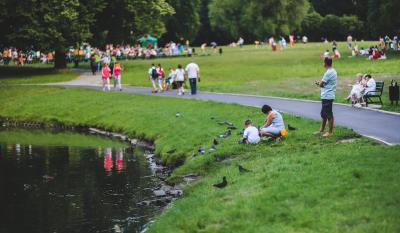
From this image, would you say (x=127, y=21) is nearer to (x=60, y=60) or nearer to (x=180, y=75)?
(x=60, y=60)

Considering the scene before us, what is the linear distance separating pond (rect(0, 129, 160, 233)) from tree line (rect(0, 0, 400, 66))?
67.4 feet

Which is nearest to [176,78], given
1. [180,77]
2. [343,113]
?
[180,77]

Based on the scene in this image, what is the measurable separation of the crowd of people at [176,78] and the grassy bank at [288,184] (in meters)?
10.4

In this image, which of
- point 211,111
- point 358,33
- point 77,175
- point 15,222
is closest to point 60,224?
point 15,222

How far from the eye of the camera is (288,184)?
51.2 ft

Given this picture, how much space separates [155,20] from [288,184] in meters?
48.0

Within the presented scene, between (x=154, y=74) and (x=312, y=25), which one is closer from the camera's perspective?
(x=154, y=74)

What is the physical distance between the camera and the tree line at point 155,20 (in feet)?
172

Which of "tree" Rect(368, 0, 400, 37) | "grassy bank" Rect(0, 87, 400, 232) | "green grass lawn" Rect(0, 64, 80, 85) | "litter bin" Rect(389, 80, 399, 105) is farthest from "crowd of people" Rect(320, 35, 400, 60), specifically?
"grassy bank" Rect(0, 87, 400, 232)

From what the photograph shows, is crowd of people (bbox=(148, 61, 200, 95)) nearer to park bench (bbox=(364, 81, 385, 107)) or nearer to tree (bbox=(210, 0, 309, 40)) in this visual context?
park bench (bbox=(364, 81, 385, 107))

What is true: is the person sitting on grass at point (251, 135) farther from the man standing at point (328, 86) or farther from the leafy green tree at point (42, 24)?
the leafy green tree at point (42, 24)

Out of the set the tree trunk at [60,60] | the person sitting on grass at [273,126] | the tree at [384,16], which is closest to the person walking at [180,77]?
the person sitting on grass at [273,126]

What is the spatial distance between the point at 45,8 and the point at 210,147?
32.6 metres

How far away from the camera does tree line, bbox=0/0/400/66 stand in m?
52.4
